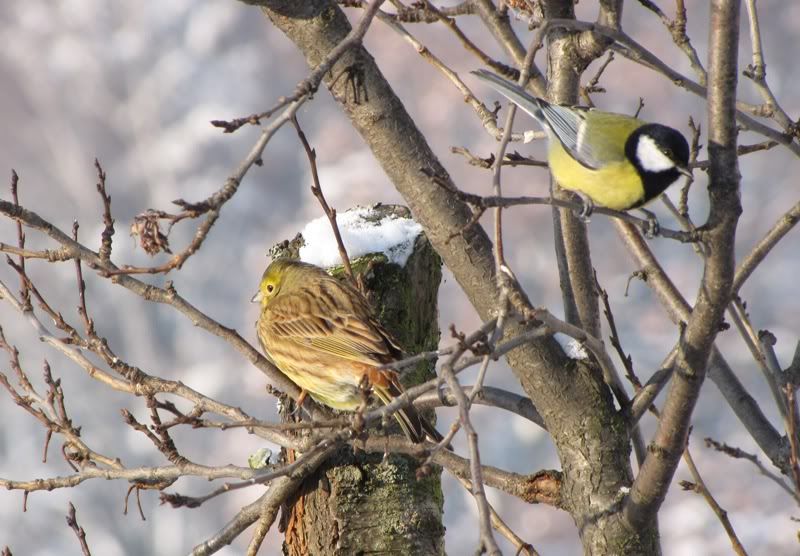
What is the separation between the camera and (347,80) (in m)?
2.44

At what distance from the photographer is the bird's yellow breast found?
8.11 feet

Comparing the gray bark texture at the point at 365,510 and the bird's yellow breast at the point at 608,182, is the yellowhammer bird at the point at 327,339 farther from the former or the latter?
the bird's yellow breast at the point at 608,182

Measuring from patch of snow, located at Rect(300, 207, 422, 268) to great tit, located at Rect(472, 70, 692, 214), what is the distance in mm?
877

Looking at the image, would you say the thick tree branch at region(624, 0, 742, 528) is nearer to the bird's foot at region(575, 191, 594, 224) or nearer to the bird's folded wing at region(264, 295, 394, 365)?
the bird's foot at region(575, 191, 594, 224)

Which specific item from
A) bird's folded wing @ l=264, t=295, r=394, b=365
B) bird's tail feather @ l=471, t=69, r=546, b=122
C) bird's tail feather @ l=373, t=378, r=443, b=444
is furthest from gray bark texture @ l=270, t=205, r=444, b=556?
bird's tail feather @ l=471, t=69, r=546, b=122

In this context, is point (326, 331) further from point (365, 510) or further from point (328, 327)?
point (365, 510)

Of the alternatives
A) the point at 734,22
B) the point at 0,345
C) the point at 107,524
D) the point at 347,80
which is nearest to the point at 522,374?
the point at 347,80

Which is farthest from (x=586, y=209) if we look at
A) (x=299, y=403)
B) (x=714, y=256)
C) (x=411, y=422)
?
(x=299, y=403)

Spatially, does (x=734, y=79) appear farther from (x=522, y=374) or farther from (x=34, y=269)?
(x=34, y=269)

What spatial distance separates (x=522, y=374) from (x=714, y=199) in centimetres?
80

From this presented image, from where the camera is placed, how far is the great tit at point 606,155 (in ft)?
7.91

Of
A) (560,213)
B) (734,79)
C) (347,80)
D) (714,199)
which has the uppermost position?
(347,80)

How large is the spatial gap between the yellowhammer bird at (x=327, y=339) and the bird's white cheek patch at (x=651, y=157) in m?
1.02

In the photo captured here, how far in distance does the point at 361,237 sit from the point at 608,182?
3.79ft
